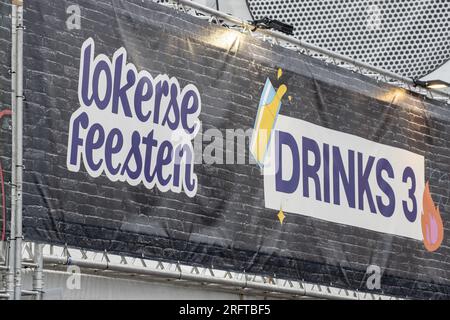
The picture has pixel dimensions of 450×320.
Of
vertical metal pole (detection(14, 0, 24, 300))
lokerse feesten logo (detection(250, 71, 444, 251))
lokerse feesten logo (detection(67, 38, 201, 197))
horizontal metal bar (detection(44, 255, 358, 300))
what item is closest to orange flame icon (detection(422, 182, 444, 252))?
lokerse feesten logo (detection(250, 71, 444, 251))

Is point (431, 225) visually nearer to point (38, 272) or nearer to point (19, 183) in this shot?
point (38, 272)

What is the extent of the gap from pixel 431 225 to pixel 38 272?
16.4ft

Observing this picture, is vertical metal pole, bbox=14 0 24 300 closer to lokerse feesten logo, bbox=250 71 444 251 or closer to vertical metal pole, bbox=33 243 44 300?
vertical metal pole, bbox=33 243 44 300

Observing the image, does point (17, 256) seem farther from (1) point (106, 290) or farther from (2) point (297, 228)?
(2) point (297, 228)

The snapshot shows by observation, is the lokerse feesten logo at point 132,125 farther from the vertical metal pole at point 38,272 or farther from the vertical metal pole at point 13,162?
the vertical metal pole at point 13,162

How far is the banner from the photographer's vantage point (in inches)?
364

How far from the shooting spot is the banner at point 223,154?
926cm

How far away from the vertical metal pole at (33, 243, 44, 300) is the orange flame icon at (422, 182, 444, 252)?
4.76 metres

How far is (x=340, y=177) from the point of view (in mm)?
11680

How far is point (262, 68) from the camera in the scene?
11133 millimetres

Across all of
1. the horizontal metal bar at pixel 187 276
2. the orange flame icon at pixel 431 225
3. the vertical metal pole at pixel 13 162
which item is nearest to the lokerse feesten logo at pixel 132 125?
the horizontal metal bar at pixel 187 276

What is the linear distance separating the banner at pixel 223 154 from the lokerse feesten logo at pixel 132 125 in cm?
1

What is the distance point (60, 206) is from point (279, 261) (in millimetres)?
2438
